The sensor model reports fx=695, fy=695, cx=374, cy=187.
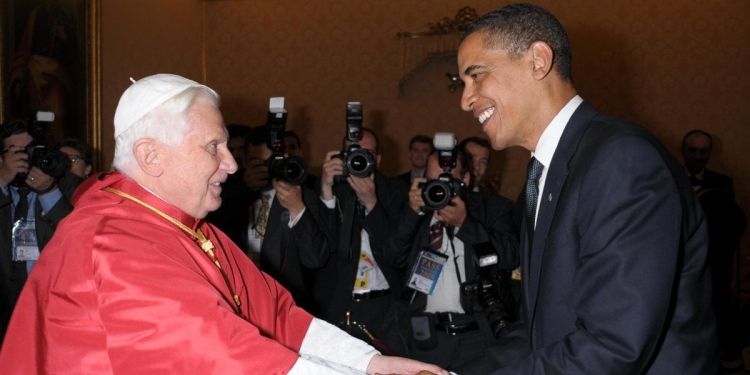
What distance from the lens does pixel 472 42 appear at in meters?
2.14

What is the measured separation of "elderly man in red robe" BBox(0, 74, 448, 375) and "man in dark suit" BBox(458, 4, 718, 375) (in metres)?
0.60

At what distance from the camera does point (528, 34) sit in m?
2.05

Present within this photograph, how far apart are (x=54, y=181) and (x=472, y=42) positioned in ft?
10.6

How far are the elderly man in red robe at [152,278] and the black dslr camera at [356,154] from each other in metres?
1.95

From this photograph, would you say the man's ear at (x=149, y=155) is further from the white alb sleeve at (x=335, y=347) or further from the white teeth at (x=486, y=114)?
the white teeth at (x=486, y=114)

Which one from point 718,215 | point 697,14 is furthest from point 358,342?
point 697,14

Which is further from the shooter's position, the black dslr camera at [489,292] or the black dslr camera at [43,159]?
the black dslr camera at [43,159]

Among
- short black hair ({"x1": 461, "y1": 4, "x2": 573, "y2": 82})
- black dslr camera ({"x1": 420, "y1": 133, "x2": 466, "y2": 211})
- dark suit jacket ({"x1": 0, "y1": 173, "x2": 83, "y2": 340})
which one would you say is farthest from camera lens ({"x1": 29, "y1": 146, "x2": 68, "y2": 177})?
short black hair ({"x1": 461, "y1": 4, "x2": 573, "y2": 82})

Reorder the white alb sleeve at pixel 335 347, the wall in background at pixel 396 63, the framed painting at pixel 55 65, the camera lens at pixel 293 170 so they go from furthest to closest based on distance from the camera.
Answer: the wall in background at pixel 396 63 < the framed painting at pixel 55 65 < the camera lens at pixel 293 170 < the white alb sleeve at pixel 335 347

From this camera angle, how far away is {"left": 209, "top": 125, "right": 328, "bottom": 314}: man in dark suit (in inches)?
163

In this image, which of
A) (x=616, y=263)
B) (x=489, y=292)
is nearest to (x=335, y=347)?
(x=616, y=263)

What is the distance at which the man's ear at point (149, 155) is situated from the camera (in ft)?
6.56

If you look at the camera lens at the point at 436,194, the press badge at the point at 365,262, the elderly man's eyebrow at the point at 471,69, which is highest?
the elderly man's eyebrow at the point at 471,69

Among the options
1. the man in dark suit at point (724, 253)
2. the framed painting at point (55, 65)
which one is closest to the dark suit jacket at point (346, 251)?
the man in dark suit at point (724, 253)
